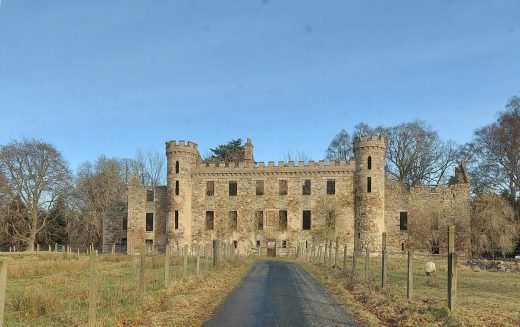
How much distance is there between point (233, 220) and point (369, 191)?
45.0ft

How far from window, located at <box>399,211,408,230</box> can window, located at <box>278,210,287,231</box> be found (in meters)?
11.2

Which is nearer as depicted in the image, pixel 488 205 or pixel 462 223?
pixel 488 205

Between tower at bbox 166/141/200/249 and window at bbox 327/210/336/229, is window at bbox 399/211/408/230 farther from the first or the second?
tower at bbox 166/141/200/249

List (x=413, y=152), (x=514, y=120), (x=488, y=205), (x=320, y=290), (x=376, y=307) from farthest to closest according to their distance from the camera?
(x=413, y=152) → (x=514, y=120) → (x=488, y=205) → (x=320, y=290) → (x=376, y=307)

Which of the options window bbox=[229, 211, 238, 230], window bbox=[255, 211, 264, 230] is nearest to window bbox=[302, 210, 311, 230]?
window bbox=[255, 211, 264, 230]

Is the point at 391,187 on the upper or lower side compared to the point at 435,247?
upper

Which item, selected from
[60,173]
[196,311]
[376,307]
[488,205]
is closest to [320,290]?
[376,307]

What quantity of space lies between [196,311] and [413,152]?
52.0 m

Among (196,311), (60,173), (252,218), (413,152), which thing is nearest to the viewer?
(196,311)

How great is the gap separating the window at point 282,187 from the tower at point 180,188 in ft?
29.4

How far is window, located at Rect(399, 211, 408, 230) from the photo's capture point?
50.5 m

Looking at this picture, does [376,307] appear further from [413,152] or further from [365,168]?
[413,152]

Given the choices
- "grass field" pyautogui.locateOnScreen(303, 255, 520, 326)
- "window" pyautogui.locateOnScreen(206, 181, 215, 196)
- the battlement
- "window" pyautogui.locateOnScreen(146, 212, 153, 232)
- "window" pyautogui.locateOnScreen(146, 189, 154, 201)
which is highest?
the battlement

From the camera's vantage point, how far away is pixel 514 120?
48344 millimetres
